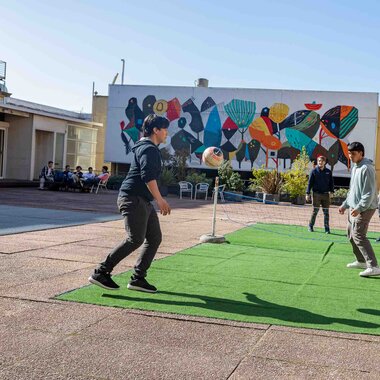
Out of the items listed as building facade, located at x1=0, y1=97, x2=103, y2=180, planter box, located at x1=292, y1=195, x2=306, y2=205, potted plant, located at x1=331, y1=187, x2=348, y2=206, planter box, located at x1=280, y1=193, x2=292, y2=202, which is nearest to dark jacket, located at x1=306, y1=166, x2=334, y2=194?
planter box, located at x1=292, y1=195, x2=306, y2=205

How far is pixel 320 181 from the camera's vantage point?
14453mm

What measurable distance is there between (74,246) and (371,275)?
4548mm

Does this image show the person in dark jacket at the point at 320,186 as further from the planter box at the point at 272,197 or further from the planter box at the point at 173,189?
the planter box at the point at 173,189

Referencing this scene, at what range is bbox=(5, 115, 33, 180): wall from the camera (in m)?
31.1

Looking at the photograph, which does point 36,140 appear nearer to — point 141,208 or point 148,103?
point 148,103

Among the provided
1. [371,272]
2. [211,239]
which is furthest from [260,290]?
[211,239]

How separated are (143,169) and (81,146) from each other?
1224 inches

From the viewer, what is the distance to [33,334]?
478 cm

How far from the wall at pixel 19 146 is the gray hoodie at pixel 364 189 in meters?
25.2

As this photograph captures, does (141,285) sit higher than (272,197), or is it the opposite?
(272,197)

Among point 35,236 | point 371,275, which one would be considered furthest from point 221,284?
point 35,236

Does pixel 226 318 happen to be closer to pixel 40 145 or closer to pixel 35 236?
pixel 35 236

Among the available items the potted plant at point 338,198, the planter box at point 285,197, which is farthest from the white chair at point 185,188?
the potted plant at point 338,198

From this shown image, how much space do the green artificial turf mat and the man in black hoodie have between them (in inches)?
7.9
